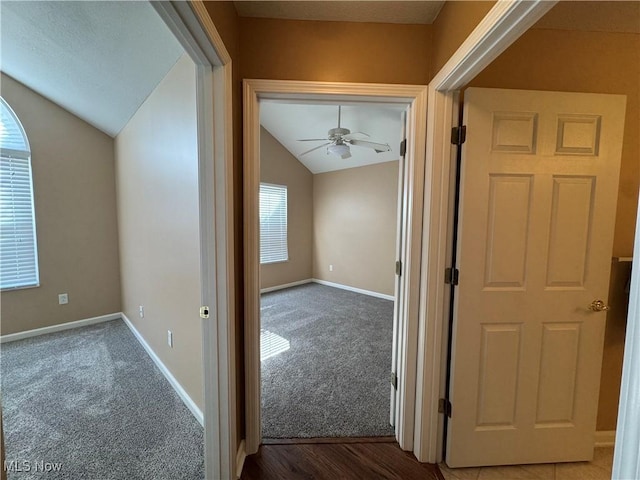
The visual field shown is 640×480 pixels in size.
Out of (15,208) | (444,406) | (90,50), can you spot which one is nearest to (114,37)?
(90,50)

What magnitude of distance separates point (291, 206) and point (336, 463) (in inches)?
181

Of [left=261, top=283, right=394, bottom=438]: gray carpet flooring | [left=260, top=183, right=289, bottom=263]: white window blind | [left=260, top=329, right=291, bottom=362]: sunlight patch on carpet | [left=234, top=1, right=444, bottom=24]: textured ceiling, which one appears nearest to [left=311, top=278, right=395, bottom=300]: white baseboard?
[left=261, top=283, right=394, bottom=438]: gray carpet flooring

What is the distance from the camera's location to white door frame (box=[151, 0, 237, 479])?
122 centimetres

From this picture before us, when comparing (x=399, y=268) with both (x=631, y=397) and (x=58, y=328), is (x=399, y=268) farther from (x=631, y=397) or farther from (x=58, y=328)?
(x=58, y=328)

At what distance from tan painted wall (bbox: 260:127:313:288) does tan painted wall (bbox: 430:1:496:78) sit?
12.6 ft

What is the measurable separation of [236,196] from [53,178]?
3.29 metres

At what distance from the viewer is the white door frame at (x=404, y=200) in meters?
1.46

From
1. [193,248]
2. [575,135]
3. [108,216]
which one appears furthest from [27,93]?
[575,135]

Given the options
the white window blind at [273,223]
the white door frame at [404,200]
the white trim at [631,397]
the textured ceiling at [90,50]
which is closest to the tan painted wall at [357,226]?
the white window blind at [273,223]

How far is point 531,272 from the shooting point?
143 cm

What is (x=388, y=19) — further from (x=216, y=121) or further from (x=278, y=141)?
(x=278, y=141)

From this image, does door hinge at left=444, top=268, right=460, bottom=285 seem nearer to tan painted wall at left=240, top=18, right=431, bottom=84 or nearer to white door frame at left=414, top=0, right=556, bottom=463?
white door frame at left=414, top=0, right=556, bottom=463

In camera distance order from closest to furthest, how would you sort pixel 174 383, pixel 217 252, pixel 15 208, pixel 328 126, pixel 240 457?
pixel 217 252 < pixel 240 457 < pixel 174 383 < pixel 15 208 < pixel 328 126

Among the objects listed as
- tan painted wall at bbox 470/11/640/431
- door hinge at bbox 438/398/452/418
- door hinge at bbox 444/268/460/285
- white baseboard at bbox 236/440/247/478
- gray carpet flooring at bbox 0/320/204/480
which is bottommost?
gray carpet flooring at bbox 0/320/204/480
